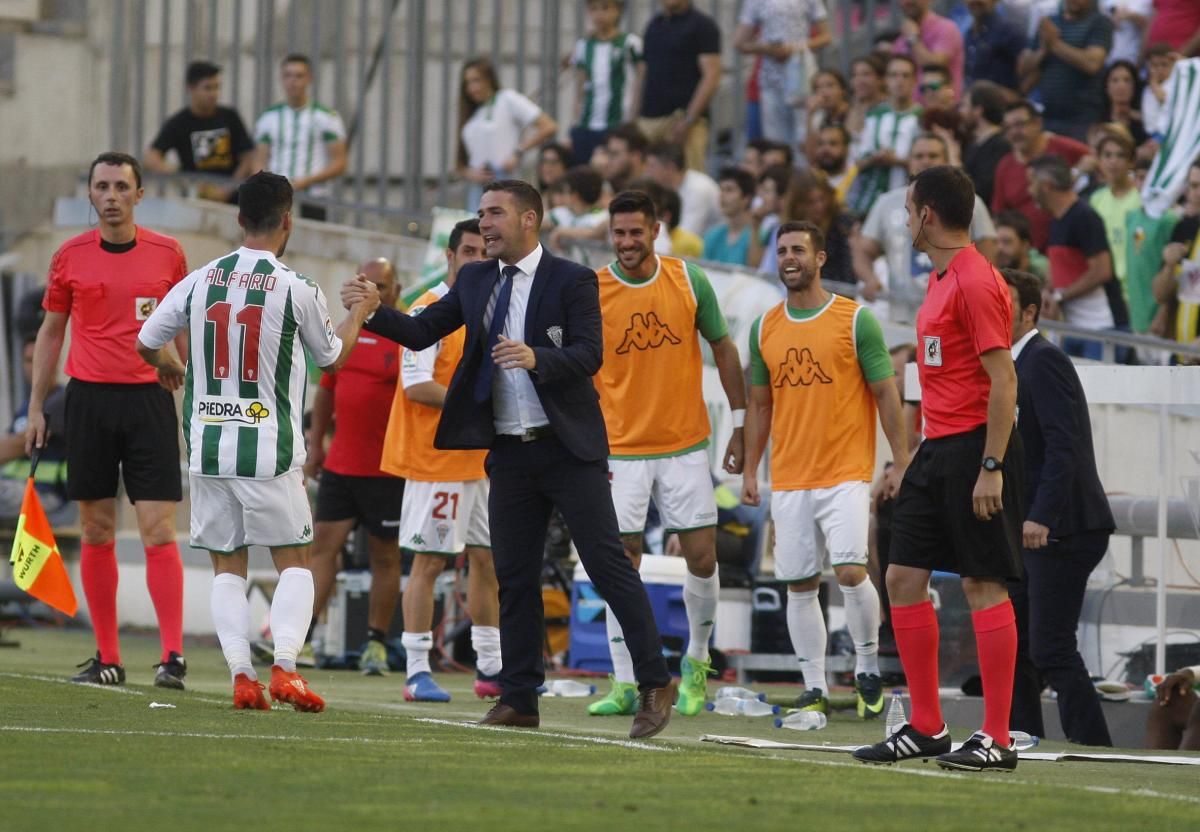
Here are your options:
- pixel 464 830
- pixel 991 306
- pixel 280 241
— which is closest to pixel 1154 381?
pixel 991 306

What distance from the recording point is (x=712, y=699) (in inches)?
480

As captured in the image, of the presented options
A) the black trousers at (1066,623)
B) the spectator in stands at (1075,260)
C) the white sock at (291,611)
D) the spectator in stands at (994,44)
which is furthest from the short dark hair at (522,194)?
the spectator in stands at (994,44)

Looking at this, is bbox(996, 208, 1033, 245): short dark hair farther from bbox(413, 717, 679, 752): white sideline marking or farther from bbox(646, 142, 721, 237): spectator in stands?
bbox(413, 717, 679, 752): white sideline marking

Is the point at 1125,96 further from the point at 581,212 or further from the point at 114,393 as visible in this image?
the point at 114,393

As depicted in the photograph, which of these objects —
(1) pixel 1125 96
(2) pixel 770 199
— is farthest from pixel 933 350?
(1) pixel 1125 96

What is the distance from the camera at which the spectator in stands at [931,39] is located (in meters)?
18.7

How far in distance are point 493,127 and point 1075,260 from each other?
588 cm

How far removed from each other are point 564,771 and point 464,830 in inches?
54.3

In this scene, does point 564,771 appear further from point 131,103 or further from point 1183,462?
point 131,103

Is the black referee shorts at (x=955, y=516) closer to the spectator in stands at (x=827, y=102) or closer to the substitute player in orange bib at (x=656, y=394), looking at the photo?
the substitute player in orange bib at (x=656, y=394)

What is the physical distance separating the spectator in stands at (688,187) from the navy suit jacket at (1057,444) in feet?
25.8

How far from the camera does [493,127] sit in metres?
19.2

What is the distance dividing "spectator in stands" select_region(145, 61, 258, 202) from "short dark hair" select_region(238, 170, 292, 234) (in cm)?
1047

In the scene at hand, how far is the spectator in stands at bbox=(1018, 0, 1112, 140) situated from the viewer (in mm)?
17812
